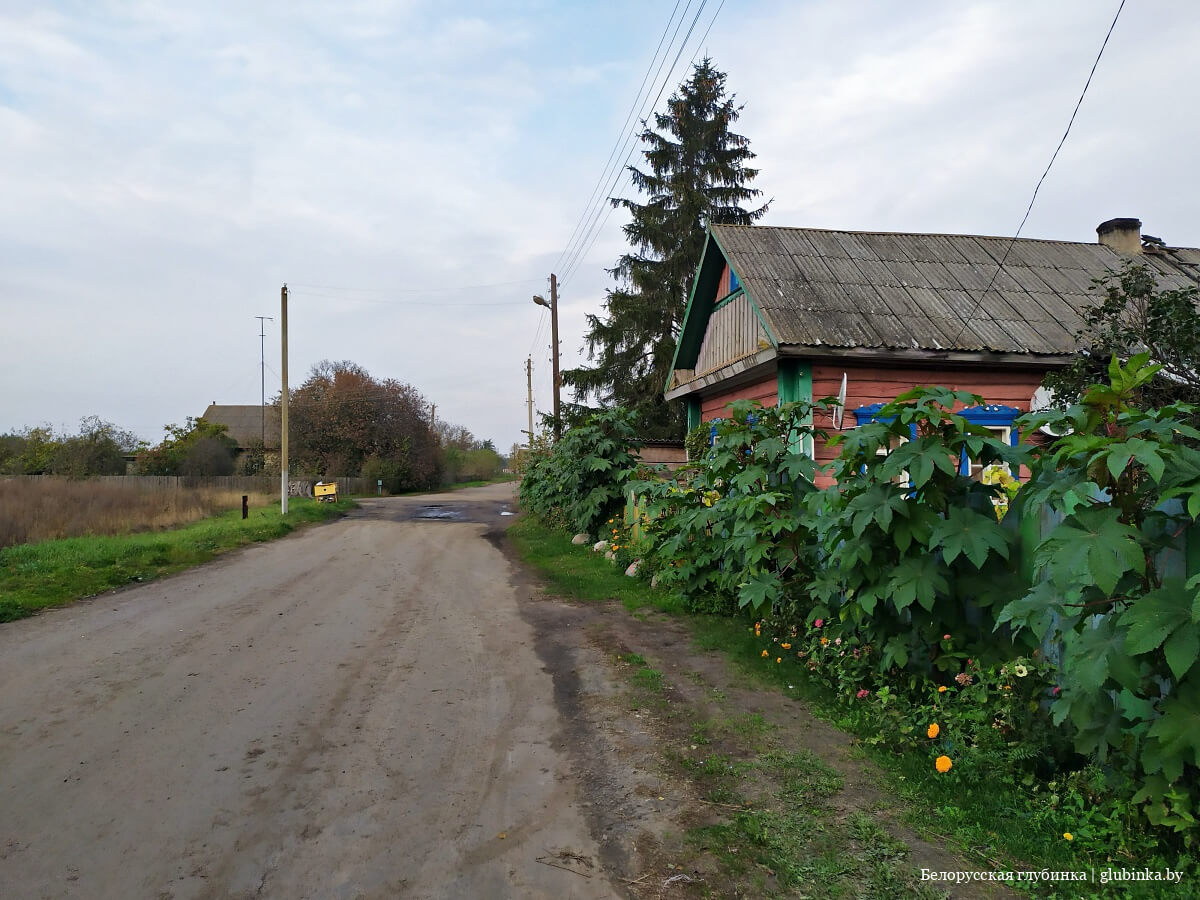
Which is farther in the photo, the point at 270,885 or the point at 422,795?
the point at 422,795

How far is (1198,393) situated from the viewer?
6.05m

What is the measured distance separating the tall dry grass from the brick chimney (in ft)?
68.7

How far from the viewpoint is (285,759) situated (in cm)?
411

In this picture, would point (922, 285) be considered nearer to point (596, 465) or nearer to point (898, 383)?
point (898, 383)

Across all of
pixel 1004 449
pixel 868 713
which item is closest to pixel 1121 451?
pixel 1004 449

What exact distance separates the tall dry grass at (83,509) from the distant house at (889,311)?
13.7m

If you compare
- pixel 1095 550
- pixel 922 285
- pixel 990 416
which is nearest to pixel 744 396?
pixel 922 285

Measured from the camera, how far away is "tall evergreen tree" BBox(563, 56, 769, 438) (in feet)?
71.6

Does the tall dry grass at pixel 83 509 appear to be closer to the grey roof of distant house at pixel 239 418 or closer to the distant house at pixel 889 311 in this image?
the distant house at pixel 889 311

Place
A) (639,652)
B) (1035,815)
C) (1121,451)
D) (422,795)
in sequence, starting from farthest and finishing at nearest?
(639,652)
(422,795)
(1035,815)
(1121,451)

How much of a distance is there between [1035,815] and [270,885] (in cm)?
317

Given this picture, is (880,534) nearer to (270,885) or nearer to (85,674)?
(270,885)

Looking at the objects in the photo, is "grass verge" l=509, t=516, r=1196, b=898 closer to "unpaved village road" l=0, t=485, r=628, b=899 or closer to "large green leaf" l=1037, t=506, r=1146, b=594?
"unpaved village road" l=0, t=485, r=628, b=899

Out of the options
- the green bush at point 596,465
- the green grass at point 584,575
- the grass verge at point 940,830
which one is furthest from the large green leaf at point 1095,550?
the green bush at point 596,465
